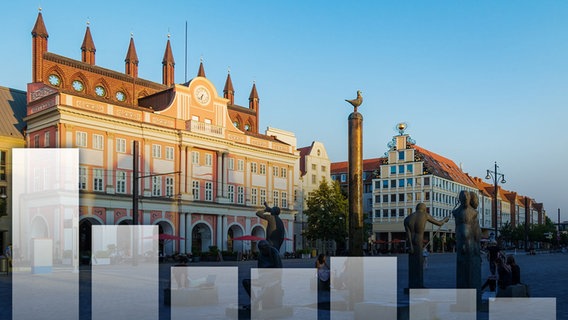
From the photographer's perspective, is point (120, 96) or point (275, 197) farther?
Result: point (275, 197)

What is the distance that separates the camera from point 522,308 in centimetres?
1450

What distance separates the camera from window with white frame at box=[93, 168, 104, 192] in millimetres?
48750

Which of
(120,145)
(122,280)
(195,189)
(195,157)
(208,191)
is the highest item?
(120,145)

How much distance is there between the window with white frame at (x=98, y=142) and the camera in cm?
4866

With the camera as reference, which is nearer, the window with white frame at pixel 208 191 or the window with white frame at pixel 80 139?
the window with white frame at pixel 80 139

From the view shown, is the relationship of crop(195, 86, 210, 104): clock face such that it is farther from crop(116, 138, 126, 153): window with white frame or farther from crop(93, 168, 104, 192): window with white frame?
crop(93, 168, 104, 192): window with white frame


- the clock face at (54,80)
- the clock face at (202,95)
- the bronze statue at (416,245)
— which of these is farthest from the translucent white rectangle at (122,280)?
the clock face at (54,80)

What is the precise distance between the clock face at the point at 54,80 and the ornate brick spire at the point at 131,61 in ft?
28.4

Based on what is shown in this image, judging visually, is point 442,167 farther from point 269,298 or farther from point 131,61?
point 269,298

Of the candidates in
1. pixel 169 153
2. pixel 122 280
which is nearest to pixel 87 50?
pixel 169 153

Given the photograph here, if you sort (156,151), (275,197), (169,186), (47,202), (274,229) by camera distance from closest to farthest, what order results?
(274,229) → (47,202) → (156,151) → (169,186) → (275,197)

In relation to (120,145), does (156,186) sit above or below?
below

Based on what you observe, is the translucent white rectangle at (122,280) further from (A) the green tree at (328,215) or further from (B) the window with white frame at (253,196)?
(A) the green tree at (328,215)

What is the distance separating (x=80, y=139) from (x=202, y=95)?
14.2 meters
